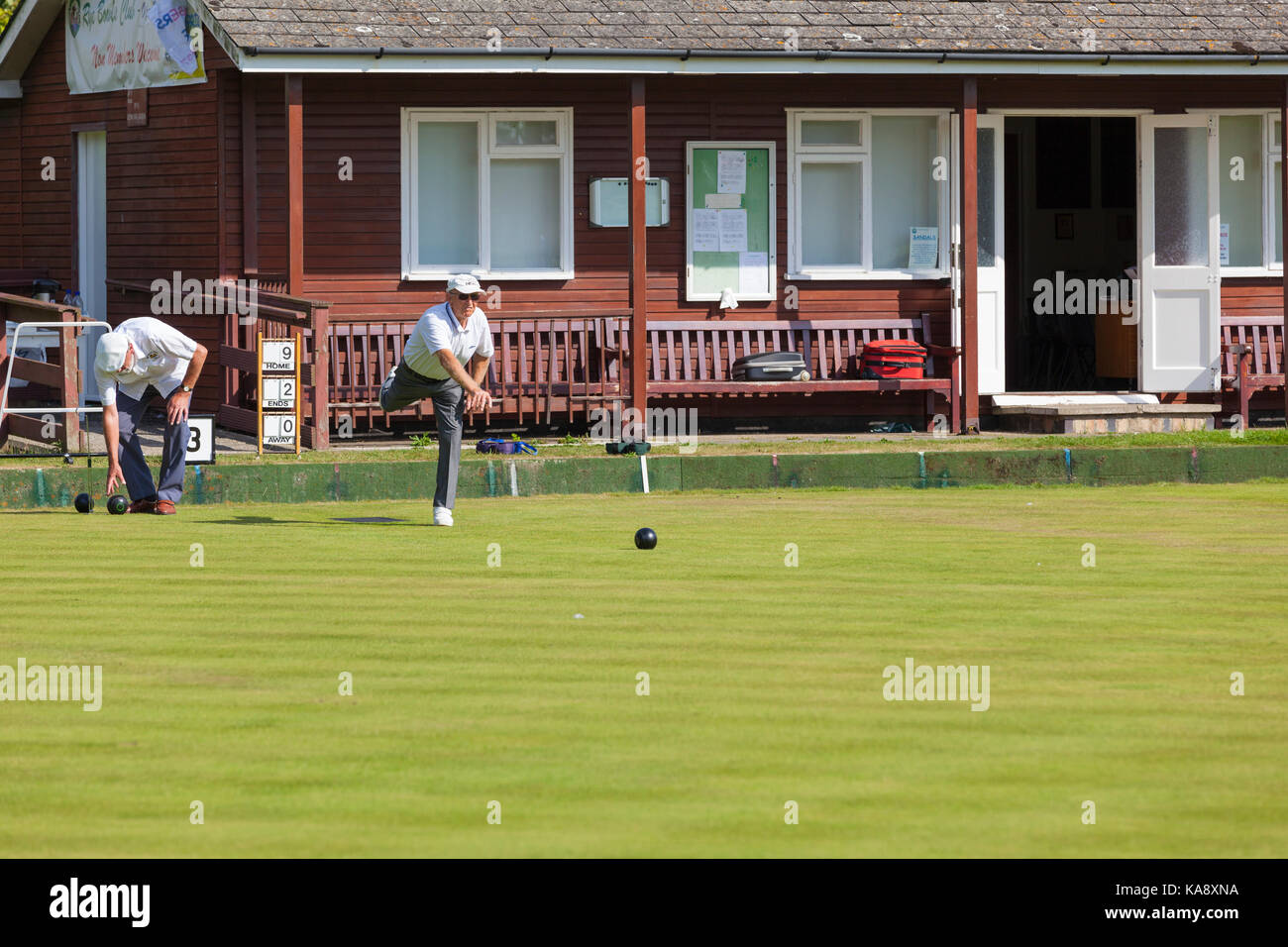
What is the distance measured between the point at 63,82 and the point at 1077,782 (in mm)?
18677

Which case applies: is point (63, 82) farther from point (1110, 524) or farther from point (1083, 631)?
point (1083, 631)

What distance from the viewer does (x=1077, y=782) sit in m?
6.64

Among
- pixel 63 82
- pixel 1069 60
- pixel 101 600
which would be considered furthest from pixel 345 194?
pixel 101 600

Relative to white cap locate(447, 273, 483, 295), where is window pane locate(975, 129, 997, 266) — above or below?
above

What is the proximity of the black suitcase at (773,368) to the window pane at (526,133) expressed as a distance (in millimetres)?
2717

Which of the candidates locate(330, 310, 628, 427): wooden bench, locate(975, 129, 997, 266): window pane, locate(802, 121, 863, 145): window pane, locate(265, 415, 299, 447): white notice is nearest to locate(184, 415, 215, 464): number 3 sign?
locate(265, 415, 299, 447): white notice

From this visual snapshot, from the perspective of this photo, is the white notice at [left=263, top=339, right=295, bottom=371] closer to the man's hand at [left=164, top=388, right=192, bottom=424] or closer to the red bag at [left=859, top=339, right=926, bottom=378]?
the man's hand at [left=164, top=388, right=192, bottom=424]

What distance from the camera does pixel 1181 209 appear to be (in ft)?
71.2

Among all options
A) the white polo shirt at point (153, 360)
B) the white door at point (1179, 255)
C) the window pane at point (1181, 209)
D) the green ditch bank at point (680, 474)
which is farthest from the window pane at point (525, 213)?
the white polo shirt at point (153, 360)

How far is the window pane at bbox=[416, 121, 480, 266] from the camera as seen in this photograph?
20422mm

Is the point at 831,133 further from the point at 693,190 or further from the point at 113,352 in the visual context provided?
the point at 113,352

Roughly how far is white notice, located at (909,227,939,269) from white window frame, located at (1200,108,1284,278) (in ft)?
9.27

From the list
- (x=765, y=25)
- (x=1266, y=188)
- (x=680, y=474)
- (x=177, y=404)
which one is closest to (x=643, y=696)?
(x=177, y=404)

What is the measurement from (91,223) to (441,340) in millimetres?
10294
